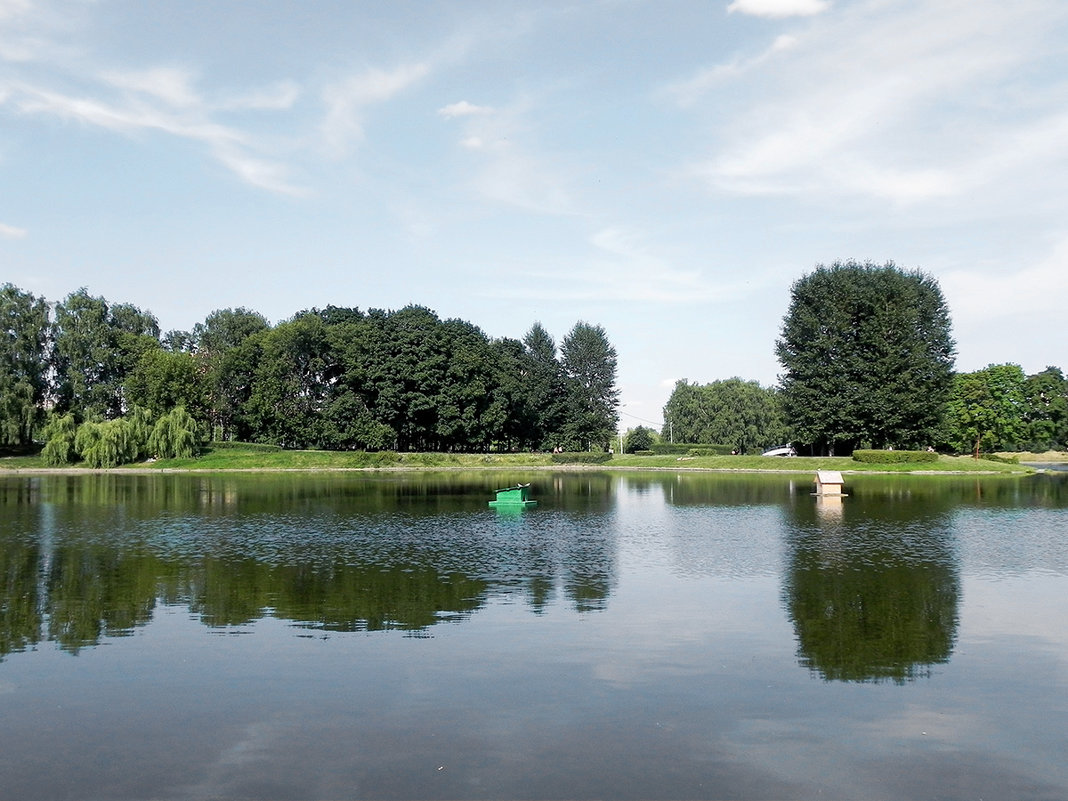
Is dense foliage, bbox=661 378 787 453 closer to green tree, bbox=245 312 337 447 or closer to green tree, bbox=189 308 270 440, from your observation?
green tree, bbox=245 312 337 447

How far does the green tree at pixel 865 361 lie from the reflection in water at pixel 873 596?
44.5 m

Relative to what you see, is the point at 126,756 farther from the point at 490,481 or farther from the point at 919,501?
the point at 490,481

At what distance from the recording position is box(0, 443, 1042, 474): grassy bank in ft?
257

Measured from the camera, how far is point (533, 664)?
50.0 ft

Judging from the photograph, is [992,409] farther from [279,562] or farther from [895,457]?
[279,562]

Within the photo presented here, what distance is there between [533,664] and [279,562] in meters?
14.0

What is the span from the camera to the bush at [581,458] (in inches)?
3789

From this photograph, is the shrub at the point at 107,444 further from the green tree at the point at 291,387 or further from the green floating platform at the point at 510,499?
the green floating platform at the point at 510,499

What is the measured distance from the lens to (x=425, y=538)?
32688 mm

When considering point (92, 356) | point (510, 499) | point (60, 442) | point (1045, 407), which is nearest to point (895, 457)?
point (510, 499)

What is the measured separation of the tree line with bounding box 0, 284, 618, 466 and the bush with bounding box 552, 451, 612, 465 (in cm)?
859

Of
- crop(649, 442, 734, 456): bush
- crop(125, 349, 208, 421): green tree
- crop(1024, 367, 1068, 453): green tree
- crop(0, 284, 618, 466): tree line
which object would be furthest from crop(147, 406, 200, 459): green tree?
crop(1024, 367, 1068, 453): green tree

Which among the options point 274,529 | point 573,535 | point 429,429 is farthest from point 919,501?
point 429,429

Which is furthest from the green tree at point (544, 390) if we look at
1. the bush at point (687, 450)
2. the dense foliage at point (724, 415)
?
the dense foliage at point (724, 415)
